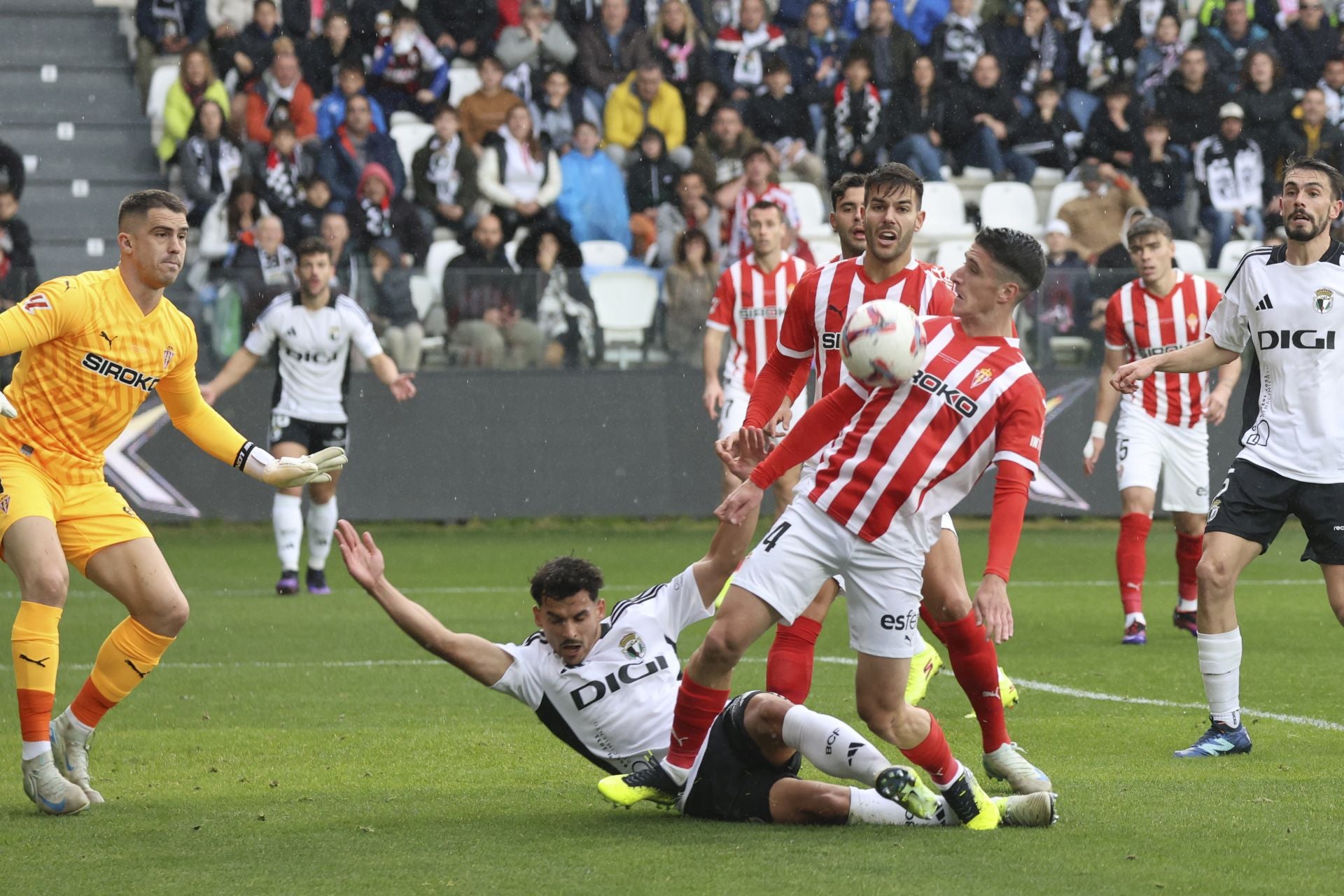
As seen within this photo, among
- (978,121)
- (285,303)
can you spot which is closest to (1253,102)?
(978,121)

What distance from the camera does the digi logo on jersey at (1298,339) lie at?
261 inches

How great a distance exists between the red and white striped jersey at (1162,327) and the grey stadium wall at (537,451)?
507cm

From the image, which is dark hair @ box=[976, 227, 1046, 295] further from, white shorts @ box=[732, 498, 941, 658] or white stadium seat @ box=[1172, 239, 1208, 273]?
white stadium seat @ box=[1172, 239, 1208, 273]

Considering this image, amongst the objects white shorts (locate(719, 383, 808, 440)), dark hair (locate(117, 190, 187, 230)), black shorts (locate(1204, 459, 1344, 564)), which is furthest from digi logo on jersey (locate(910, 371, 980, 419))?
white shorts (locate(719, 383, 808, 440))

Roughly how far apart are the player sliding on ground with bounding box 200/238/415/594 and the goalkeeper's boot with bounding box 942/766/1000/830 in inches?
306

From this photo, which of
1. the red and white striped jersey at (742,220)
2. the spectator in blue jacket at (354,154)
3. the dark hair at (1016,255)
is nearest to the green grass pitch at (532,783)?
the dark hair at (1016,255)

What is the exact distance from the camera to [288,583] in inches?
484

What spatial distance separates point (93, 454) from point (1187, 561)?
661 centimetres

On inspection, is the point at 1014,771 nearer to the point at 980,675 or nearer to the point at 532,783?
the point at 980,675

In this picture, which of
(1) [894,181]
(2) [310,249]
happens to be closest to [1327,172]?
(1) [894,181]

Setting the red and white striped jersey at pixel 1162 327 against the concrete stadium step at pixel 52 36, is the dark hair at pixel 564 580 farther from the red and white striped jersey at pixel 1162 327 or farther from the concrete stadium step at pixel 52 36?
the concrete stadium step at pixel 52 36

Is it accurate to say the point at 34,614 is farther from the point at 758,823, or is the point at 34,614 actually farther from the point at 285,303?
the point at 285,303

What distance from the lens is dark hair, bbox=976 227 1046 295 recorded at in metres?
5.26

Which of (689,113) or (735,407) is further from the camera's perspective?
(689,113)
